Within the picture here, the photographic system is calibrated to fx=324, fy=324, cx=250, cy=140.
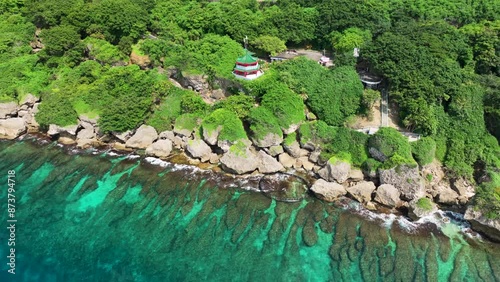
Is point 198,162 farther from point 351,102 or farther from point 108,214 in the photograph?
point 351,102

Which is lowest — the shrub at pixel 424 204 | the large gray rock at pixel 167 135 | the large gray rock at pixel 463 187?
the large gray rock at pixel 167 135

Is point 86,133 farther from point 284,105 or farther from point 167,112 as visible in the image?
point 284,105

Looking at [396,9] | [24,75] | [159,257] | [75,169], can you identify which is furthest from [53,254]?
[396,9]

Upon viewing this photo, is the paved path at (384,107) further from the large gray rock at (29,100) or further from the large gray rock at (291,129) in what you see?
the large gray rock at (29,100)

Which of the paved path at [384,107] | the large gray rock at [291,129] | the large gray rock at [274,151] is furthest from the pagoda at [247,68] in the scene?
the paved path at [384,107]

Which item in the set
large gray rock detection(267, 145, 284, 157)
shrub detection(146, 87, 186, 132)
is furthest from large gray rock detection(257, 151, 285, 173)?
shrub detection(146, 87, 186, 132)

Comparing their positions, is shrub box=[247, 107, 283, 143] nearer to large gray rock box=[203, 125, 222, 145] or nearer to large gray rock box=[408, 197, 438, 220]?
large gray rock box=[203, 125, 222, 145]

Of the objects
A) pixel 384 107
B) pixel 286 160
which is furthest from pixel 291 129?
pixel 384 107
